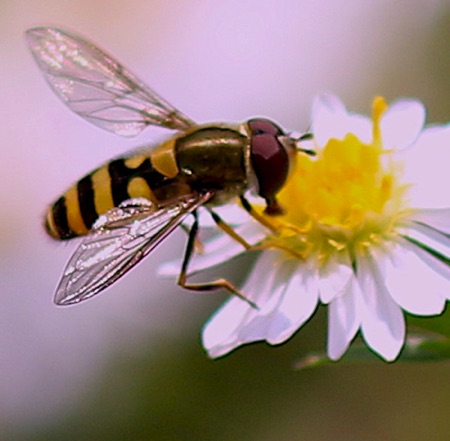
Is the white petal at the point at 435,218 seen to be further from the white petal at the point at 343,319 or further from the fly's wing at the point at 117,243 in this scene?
the fly's wing at the point at 117,243

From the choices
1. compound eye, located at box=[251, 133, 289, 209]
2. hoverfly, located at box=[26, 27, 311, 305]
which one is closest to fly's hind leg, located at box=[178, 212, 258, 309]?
hoverfly, located at box=[26, 27, 311, 305]

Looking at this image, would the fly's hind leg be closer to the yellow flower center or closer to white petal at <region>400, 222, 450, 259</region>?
the yellow flower center

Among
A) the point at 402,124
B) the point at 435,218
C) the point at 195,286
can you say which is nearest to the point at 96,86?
Answer: the point at 195,286

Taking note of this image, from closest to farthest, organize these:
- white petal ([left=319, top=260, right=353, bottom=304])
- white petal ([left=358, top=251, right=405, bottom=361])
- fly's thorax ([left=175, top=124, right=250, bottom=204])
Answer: white petal ([left=358, top=251, right=405, bottom=361]), white petal ([left=319, top=260, right=353, bottom=304]), fly's thorax ([left=175, top=124, right=250, bottom=204])

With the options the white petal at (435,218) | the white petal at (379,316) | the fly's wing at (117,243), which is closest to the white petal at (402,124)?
the white petal at (435,218)

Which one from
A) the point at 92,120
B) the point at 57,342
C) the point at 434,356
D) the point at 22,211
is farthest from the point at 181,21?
the point at 434,356

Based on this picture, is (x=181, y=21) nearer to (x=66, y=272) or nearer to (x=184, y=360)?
(x=184, y=360)
